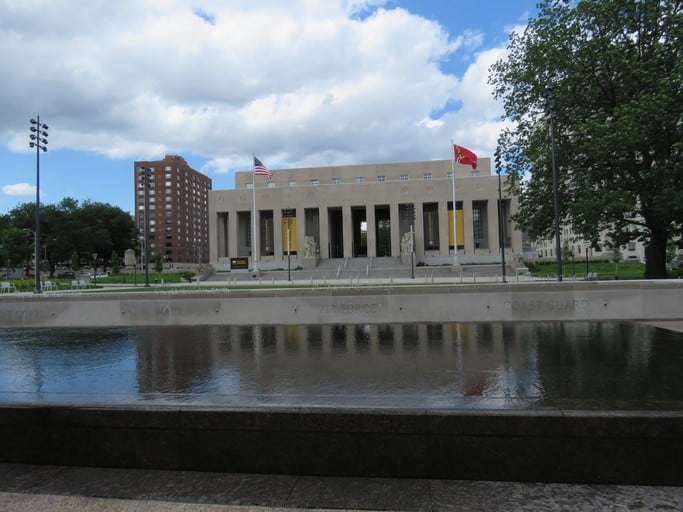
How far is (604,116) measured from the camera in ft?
76.9

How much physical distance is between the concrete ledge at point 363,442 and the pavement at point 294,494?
0.11m

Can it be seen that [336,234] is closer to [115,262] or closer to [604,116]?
[115,262]

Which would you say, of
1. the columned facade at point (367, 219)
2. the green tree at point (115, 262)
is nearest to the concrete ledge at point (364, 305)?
the columned facade at point (367, 219)

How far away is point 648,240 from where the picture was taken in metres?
27.6

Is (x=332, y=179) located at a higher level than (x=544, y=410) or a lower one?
higher

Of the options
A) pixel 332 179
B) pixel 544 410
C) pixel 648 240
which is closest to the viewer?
pixel 544 410

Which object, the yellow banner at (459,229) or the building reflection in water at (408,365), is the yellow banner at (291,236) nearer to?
the yellow banner at (459,229)

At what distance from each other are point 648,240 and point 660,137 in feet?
25.7

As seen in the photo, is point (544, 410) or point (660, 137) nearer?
point (544, 410)

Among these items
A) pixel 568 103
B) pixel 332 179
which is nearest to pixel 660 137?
pixel 568 103

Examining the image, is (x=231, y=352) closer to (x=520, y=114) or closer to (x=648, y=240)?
(x=520, y=114)

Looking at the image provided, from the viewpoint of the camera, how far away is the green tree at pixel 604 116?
70.0ft

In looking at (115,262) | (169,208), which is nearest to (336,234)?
(115,262)

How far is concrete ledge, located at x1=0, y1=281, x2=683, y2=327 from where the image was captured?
1245cm
